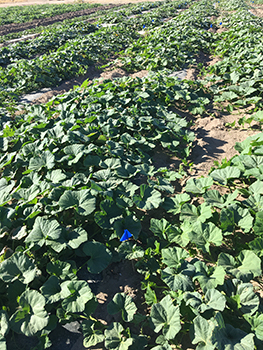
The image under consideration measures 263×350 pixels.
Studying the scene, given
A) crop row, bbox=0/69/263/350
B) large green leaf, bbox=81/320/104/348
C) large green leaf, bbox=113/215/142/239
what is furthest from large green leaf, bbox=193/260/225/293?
large green leaf, bbox=81/320/104/348

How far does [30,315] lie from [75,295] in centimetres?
35

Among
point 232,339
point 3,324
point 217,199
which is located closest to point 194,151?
point 217,199

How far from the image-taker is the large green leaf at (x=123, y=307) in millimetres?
1756

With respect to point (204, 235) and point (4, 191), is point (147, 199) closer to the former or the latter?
point (204, 235)

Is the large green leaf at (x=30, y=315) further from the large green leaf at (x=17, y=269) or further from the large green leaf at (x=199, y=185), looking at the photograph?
the large green leaf at (x=199, y=185)

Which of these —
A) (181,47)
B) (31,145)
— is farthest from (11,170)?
(181,47)

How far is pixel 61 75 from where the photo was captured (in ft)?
24.9

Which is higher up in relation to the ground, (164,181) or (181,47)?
(181,47)

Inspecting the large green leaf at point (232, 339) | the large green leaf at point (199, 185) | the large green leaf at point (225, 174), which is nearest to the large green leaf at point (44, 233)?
the large green leaf at point (232, 339)

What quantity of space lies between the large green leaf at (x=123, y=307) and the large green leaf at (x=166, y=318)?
18 centimetres

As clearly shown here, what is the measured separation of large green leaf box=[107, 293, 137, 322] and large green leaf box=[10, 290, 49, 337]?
0.50 m

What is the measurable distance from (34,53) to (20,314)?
39.0 ft

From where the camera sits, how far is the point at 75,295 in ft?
5.88

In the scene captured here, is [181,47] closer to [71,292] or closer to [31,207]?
[31,207]
